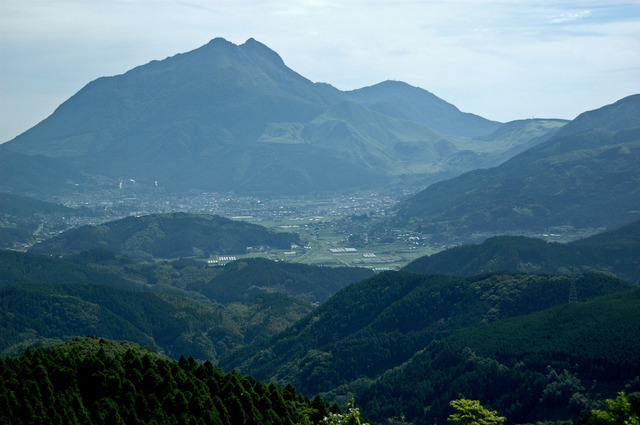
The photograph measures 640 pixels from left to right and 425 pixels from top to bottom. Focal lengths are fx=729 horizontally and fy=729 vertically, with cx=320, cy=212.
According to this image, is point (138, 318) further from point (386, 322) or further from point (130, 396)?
point (130, 396)

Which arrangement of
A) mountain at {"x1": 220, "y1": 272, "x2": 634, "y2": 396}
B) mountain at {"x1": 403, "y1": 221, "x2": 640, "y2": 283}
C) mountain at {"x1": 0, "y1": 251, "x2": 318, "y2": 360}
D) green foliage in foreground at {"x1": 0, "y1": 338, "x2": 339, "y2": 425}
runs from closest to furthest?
1. green foliage in foreground at {"x1": 0, "y1": 338, "x2": 339, "y2": 425}
2. mountain at {"x1": 220, "y1": 272, "x2": 634, "y2": 396}
3. mountain at {"x1": 0, "y1": 251, "x2": 318, "y2": 360}
4. mountain at {"x1": 403, "y1": 221, "x2": 640, "y2": 283}

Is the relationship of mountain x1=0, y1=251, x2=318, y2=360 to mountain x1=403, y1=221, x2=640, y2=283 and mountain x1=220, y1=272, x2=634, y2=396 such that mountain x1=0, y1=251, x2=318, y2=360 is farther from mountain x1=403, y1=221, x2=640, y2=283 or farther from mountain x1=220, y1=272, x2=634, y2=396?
mountain x1=403, y1=221, x2=640, y2=283

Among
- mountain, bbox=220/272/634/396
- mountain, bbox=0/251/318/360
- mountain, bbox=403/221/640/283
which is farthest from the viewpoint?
mountain, bbox=403/221/640/283

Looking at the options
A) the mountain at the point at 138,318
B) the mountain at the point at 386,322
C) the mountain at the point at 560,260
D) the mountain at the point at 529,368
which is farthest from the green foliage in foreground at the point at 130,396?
the mountain at the point at 560,260

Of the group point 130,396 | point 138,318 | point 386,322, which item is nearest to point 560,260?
point 386,322

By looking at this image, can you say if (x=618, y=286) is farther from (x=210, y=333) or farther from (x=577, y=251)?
(x=210, y=333)

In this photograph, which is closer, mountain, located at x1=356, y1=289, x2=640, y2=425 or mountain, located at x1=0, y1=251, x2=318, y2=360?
mountain, located at x1=356, y1=289, x2=640, y2=425

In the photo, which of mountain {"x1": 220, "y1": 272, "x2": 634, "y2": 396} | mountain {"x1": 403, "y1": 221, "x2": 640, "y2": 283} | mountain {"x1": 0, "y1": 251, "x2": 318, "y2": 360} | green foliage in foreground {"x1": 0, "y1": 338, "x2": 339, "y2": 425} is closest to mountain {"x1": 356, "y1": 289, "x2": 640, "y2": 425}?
mountain {"x1": 220, "y1": 272, "x2": 634, "y2": 396}
